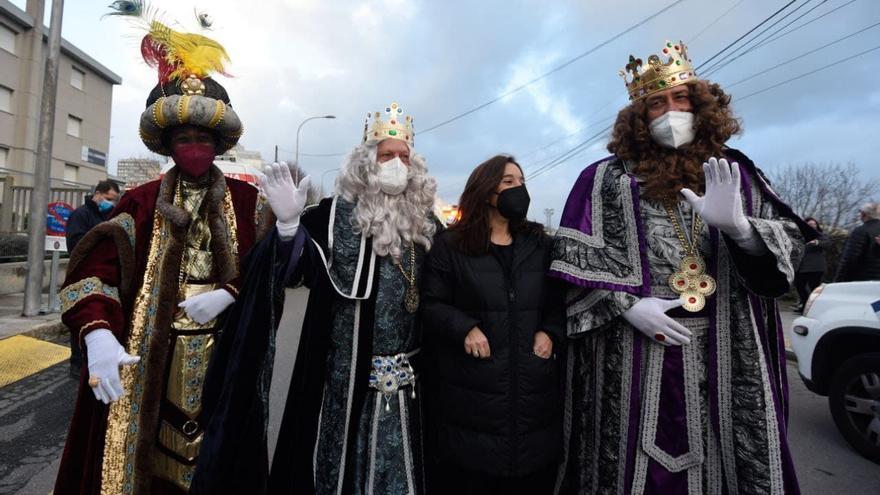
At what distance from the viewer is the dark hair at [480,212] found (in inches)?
90.2

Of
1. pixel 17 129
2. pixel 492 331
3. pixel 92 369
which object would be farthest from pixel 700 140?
pixel 17 129

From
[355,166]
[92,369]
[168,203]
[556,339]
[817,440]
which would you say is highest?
[355,166]

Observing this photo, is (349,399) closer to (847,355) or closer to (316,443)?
(316,443)

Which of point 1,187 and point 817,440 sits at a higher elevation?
point 1,187

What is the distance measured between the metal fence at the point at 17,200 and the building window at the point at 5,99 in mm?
13596

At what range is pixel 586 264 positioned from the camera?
2176 millimetres

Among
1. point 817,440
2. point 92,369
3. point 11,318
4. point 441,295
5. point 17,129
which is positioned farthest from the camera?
point 17,129

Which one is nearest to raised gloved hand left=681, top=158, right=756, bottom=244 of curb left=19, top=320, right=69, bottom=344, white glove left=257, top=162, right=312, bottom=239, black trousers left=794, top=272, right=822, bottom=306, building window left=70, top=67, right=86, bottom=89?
white glove left=257, top=162, right=312, bottom=239

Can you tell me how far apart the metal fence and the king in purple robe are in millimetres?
11069

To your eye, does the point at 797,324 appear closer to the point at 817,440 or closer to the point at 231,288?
the point at 817,440

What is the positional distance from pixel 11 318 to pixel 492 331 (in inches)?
318

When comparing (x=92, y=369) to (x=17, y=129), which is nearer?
(x=92, y=369)

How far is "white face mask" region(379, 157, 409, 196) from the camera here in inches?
99.4

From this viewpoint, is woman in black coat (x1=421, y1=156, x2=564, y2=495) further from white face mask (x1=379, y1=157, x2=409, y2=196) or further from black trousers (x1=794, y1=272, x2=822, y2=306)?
black trousers (x1=794, y1=272, x2=822, y2=306)
